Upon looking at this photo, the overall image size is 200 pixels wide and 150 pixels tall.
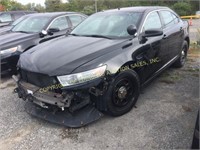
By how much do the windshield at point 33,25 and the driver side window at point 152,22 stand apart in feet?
10.1

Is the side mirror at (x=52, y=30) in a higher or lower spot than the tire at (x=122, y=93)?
higher

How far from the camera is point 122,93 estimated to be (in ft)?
11.9

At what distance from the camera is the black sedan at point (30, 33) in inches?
218

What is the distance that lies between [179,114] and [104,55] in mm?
1484

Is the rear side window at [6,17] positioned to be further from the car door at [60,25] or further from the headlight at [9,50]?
the headlight at [9,50]

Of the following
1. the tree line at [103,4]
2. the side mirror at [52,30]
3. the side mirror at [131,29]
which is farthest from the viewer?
the tree line at [103,4]

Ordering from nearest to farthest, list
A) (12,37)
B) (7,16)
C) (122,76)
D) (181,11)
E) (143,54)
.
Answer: (122,76) → (143,54) → (12,37) → (7,16) → (181,11)

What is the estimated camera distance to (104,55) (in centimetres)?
346

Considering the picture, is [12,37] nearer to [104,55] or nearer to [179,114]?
[104,55]

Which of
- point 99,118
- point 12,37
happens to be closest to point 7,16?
point 12,37

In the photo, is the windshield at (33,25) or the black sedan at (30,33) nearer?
the black sedan at (30,33)

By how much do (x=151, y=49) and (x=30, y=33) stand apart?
11.1ft

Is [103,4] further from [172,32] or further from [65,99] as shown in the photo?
[65,99]

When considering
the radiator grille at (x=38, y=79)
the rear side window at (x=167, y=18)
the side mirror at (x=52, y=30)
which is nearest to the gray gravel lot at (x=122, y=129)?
the radiator grille at (x=38, y=79)
